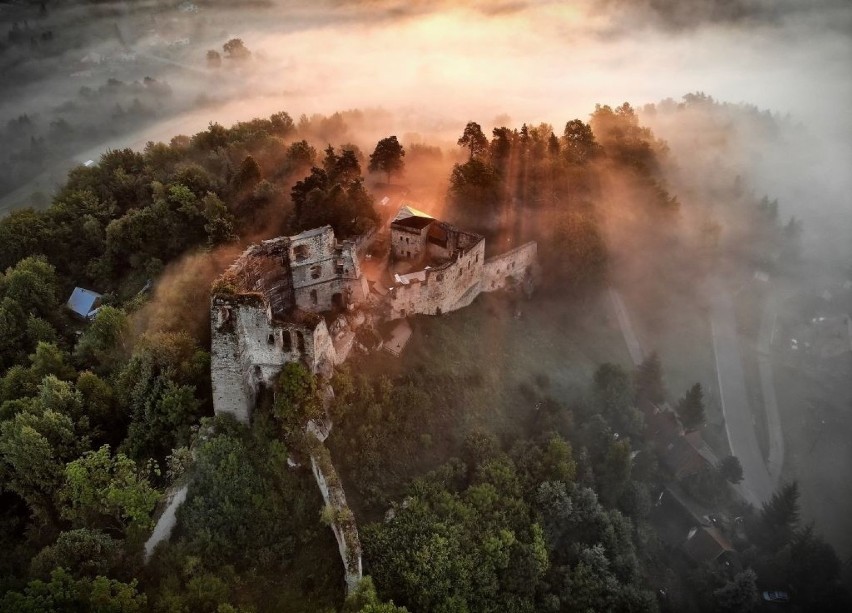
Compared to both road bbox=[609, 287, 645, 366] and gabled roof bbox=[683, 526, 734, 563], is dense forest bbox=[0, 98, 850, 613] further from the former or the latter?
road bbox=[609, 287, 645, 366]

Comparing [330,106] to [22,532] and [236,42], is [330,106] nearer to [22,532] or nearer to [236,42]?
[236,42]

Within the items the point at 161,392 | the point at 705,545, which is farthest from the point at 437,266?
the point at 705,545

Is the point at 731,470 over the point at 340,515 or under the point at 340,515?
under

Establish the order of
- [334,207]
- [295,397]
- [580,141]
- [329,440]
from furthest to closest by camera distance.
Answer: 1. [580,141]
2. [334,207]
3. [329,440]
4. [295,397]

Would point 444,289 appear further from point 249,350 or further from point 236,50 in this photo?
point 236,50

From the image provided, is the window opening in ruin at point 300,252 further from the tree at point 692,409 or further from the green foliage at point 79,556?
the tree at point 692,409

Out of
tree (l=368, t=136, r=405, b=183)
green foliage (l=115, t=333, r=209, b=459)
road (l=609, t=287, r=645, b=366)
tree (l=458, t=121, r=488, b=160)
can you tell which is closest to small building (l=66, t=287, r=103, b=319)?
green foliage (l=115, t=333, r=209, b=459)
